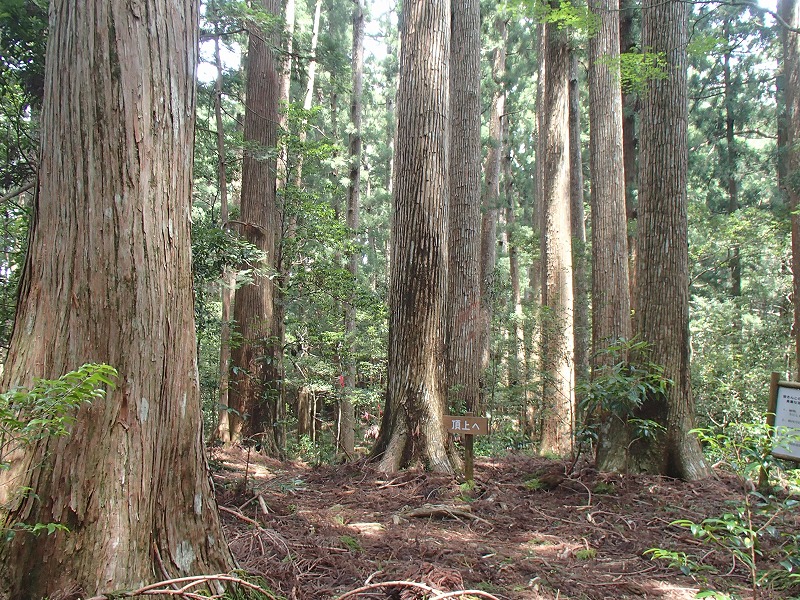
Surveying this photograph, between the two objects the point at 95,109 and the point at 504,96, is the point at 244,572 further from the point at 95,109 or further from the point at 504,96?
the point at 504,96

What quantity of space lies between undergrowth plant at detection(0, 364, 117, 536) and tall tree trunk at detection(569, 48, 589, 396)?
9.98m

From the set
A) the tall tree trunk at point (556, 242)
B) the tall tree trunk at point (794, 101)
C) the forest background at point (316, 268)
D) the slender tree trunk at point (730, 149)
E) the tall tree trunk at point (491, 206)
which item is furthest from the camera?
the slender tree trunk at point (730, 149)

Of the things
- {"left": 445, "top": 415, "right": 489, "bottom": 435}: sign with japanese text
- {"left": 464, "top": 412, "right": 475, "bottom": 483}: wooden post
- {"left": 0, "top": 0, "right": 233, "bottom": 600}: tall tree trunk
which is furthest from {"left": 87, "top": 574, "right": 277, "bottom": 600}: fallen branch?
{"left": 464, "top": 412, "right": 475, "bottom": 483}: wooden post

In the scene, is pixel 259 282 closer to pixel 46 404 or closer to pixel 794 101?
pixel 46 404

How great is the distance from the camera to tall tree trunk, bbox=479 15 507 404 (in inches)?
527

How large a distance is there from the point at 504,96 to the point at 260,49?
43.0 ft

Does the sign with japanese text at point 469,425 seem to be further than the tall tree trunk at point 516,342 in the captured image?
No

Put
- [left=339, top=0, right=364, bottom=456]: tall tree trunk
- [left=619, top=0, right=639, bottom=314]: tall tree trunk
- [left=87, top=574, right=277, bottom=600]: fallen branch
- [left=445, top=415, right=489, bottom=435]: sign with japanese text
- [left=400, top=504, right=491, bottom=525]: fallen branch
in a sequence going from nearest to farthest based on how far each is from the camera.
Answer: [left=87, top=574, right=277, bottom=600]: fallen branch < [left=400, top=504, right=491, bottom=525]: fallen branch < [left=445, top=415, right=489, bottom=435]: sign with japanese text < [left=339, top=0, right=364, bottom=456]: tall tree trunk < [left=619, top=0, right=639, bottom=314]: tall tree trunk

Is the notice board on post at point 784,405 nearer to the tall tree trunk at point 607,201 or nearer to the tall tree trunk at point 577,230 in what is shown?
the tall tree trunk at point 607,201

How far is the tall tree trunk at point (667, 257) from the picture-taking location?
19.4 feet

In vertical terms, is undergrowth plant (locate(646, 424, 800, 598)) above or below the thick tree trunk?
below

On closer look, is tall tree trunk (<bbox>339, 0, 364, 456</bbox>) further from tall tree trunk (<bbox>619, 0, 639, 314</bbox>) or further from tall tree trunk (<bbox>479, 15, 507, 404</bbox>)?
tall tree trunk (<bbox>619, 0, 639, 314</bbox>)

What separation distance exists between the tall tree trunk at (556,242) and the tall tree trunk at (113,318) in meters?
8.95

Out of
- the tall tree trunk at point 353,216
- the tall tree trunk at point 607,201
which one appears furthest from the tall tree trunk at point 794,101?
the tall tree trunk at point 353,216
